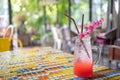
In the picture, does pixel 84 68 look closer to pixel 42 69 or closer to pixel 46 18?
pixel 42 69

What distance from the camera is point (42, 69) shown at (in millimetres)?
1244

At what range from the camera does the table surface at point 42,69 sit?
1097 millimetres

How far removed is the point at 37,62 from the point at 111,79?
0.58 metres

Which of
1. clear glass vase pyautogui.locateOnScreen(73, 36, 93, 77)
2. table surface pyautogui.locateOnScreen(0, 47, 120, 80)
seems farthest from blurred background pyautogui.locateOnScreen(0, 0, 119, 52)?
clear glass vase pyautogui.locateOnScreen(73, 36, 93, 77)

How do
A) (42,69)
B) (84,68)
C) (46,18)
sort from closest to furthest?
(84,68)
(42,69)
(46,18)

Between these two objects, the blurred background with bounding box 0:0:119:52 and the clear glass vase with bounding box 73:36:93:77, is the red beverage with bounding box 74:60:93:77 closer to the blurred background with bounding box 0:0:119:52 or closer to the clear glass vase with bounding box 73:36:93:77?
the clear glass vase with bounding box 73:36:93:77

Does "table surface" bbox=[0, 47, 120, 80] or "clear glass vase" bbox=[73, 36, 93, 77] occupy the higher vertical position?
"clear glass vase" bbox=[73, 36, 93, 77]

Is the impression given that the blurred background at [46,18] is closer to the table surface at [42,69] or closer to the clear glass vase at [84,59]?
the table surface at [42,69]

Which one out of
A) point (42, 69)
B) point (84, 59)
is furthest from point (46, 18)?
point (84, 59)

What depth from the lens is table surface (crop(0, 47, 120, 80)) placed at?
110 centimetres

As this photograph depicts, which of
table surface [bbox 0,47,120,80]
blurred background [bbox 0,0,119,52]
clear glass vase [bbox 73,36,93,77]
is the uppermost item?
blurred background [bbox 0,0,119,52]

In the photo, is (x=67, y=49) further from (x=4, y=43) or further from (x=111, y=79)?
(x=111, y=79)

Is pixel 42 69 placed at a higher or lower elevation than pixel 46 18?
lower

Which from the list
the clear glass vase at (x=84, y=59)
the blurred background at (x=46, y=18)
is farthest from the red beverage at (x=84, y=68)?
the blurred background at (x=46, y=18)
